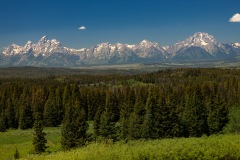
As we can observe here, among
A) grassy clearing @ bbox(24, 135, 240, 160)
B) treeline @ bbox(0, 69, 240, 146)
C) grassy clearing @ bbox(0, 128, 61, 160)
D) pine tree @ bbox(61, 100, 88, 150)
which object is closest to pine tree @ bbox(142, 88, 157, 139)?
treeline @ bbox(0, 69, 240, 146)

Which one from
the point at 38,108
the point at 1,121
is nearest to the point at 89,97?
the point at 38,108

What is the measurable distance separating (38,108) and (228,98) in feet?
241

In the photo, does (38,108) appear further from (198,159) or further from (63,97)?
(198,159)

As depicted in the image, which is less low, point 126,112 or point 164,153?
point 164,153

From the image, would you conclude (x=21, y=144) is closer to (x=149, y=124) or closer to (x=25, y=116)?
(x=149, y=124)

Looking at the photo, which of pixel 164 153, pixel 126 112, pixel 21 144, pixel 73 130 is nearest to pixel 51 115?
pixel 126 112

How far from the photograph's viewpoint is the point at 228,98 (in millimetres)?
138375

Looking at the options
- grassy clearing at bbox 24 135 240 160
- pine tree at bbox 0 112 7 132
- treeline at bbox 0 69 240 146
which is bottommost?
pine tree at bbox 0 112 7 132

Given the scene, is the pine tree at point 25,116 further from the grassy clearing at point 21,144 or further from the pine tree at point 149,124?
the pine tree at point 149,124

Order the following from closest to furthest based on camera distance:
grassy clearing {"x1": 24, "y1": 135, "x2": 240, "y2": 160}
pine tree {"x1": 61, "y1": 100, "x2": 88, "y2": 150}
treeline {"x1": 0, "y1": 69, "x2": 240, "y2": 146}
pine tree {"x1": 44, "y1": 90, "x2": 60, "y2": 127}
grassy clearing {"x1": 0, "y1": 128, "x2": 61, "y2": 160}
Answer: grassy clearing {"x1": 24, "y1": 135, "x2": 240, "y2": 160}
grassy clearing {"x1": 0, "y1": 128, "x2": 61, "y2": 160}
pine tree {"x1": 61, "y1": 100, "x2": 88, "y2": 150}
treeline {"x1": 0, "y1": 69, "x2": 240, "y2": 146}
pine tree {"x1": 44, "y1": 90, "x2": 60, "y2": 127}

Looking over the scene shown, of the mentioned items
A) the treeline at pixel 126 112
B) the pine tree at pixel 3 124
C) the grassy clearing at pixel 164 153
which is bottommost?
the pine tree at pixel 3 124

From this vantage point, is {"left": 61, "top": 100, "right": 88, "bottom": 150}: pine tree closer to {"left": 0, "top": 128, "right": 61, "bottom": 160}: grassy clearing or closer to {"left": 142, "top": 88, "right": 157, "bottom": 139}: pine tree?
{"left": 0, "top": 128, "right": 61, "bottom": 160}: grassy clearing

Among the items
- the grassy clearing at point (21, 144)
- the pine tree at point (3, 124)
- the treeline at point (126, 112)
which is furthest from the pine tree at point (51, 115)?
the grassy clearing at point (21, 144)

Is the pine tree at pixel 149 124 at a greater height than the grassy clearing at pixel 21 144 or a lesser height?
greater
